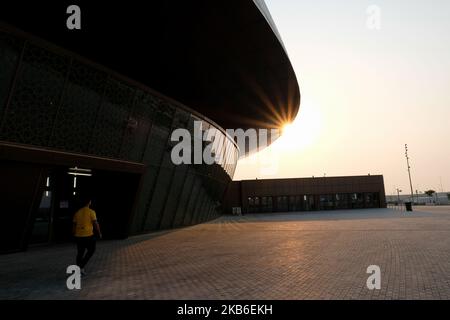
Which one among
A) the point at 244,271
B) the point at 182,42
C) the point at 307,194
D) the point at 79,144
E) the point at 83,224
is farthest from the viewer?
the point at 307,194

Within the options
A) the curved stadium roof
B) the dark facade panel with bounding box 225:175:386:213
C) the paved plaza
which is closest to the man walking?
the paved plaza

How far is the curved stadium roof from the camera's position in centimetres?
1012

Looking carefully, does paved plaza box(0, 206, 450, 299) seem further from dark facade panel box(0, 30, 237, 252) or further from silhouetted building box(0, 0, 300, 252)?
silhouetted building box(0, 0, 300, 252)

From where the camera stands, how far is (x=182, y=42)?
1269 centimetres

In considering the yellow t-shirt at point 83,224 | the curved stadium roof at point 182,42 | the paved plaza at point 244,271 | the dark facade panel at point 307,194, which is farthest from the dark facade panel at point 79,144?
the dark facade panel at point 307,194

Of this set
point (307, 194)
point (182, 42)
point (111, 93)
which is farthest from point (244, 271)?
point (307, 194)

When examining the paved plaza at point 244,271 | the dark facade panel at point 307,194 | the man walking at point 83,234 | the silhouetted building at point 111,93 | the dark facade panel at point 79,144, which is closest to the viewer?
the paved plaza at point 244,271

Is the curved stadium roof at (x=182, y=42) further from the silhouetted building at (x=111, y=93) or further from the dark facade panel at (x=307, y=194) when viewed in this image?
the dark facade panel at (x=307, y=194)

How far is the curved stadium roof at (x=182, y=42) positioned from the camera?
10.1 m

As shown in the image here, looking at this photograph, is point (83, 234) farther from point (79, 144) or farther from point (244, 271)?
point (79, 144)

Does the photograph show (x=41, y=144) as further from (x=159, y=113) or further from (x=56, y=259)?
(x=159, y=113)

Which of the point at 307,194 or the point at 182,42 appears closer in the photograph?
the point at 182,42
